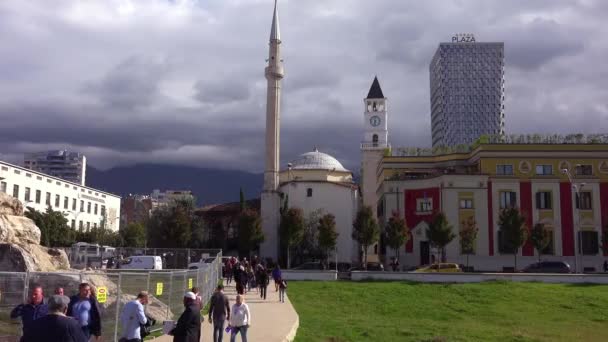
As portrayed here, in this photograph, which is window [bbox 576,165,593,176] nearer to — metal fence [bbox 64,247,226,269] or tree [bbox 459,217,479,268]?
tree [bbox 459,217,479,268]

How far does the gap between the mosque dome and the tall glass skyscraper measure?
92.8m

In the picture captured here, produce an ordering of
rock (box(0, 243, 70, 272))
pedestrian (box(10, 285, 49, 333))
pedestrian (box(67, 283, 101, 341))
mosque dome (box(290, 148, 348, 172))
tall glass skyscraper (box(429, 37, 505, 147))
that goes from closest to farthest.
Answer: pedestrian (box(67, 283, 101, 341))
pedestrian (box(10, 285, 49, 333))
rock (box(0, 243, 70, 272))
mosque dome (box(290, 148, 348, 172))
tall glass skyscraper (box(429, 37, 505, 147))

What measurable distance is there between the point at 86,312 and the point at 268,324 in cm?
958

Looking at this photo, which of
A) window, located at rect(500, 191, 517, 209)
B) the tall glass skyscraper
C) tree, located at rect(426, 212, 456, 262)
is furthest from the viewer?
the tall glass skyscraper

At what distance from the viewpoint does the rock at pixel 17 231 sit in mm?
21766

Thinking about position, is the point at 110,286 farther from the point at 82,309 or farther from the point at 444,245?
the point at 444,245

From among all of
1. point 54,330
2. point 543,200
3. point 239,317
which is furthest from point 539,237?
point 54,330

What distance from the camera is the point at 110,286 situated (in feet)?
64.3

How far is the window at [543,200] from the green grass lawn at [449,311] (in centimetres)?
1842

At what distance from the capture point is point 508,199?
54906mm

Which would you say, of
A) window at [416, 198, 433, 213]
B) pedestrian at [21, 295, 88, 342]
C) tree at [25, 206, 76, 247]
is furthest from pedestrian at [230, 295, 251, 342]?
tree at [25, 206, 76, 247]

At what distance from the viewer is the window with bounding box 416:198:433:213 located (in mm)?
55062

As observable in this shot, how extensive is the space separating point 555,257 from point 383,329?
121ft

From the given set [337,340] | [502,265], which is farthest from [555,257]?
[337,340]
